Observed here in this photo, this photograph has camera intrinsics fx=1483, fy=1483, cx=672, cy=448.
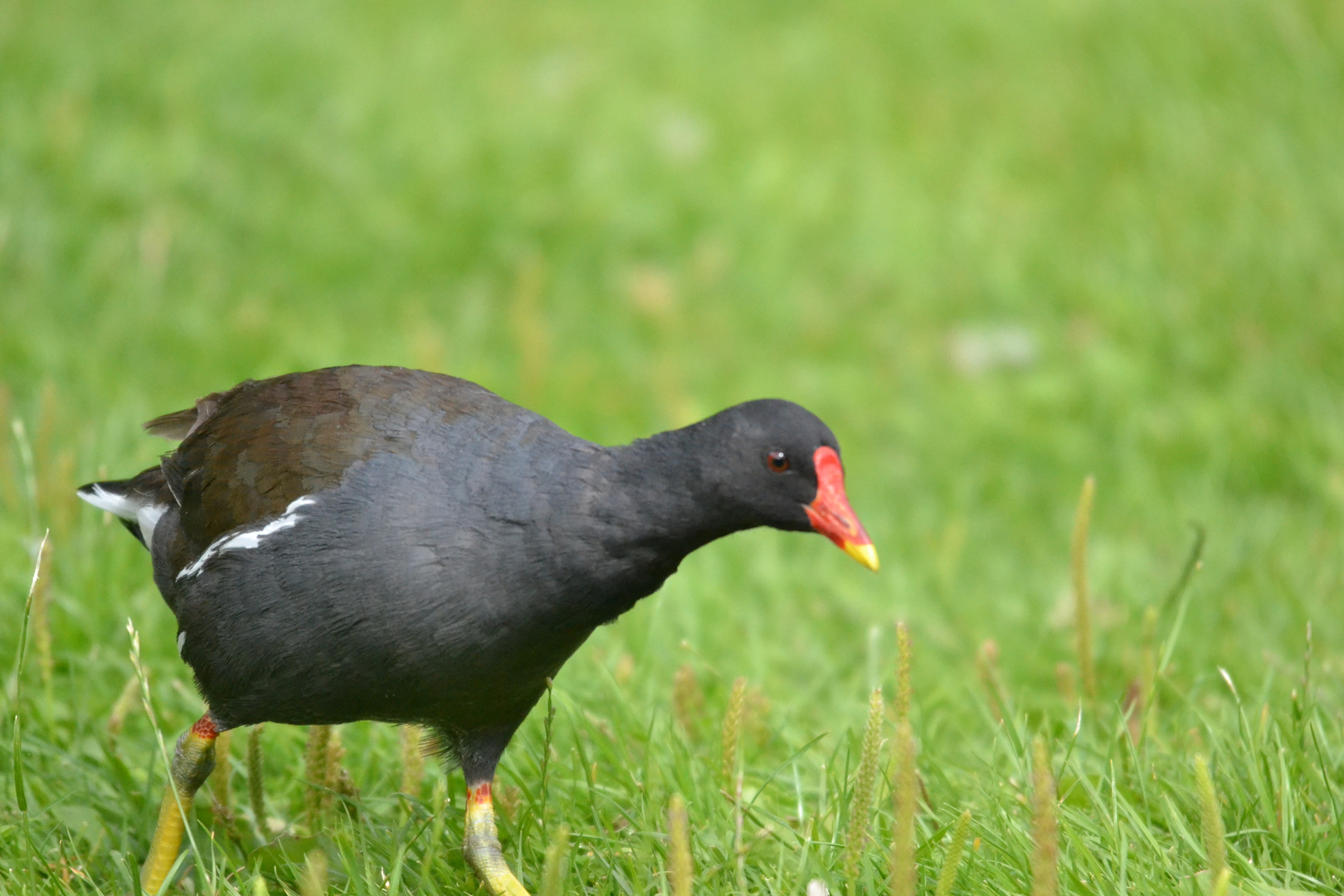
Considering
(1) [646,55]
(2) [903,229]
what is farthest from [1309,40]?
(1) [646,55]

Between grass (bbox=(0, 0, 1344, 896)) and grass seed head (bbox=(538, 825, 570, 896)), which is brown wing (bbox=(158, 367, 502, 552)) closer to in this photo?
grass (bbox=(0, 0, 1344, 896))

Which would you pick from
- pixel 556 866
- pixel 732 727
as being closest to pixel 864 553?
pixel 732 727

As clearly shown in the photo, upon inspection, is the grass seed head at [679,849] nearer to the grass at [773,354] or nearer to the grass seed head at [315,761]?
the grass at [773,354]

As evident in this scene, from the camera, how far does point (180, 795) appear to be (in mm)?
3002

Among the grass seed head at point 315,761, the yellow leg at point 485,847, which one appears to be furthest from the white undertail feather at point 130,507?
the yellow leg at point 485,847

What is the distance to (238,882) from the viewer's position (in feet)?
9.82

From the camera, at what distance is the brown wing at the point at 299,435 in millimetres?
2953

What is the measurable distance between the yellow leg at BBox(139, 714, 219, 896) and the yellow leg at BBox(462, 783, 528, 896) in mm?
560

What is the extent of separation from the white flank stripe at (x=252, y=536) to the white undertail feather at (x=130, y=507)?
1.29 feet

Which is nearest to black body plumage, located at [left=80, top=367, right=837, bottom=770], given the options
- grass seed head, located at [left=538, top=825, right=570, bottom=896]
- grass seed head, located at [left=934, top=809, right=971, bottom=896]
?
grass seed head, located at [left=538, top=825, right=570, bottom=896]

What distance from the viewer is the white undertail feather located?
3.41 metres

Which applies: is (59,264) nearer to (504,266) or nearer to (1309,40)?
(504,266)

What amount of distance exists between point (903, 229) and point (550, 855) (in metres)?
5.45

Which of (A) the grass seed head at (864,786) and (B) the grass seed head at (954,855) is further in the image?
(A) the grass seed head at (864,786)
